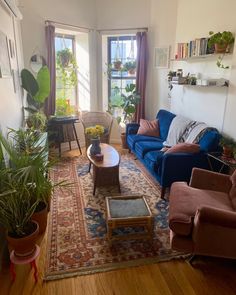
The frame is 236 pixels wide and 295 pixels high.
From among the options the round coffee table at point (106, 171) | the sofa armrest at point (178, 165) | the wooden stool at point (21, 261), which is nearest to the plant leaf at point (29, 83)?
the round coffee table at point (106, 171)

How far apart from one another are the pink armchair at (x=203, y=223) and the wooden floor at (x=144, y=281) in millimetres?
215

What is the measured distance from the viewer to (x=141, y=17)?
4535 millimetres

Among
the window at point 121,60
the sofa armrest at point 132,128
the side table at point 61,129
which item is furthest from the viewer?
the window at point 121,60

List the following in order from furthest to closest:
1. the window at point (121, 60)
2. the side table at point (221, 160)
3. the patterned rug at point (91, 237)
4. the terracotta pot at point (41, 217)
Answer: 1. the window at point (121, 60)
2. the side table at point (221, 160)
3. the terracotta pot at point (41, 217)
4. the patterned rug at point (91, 237)

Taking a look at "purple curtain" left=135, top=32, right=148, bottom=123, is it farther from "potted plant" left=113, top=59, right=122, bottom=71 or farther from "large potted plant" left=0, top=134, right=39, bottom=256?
"large potted plant" left=0, top=134, right=39, bottom=256

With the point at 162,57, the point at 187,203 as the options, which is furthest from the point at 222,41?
the point at 187,203

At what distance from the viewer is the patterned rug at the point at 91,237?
1.94 meters

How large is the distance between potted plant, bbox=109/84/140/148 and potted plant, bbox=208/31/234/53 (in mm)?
1990

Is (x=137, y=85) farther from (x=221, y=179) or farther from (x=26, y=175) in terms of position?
(x=26, y=175)

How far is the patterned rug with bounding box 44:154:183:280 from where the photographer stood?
6.36 feet

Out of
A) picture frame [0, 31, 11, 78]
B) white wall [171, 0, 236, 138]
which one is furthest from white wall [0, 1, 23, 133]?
white wall [171, 0, 236, 138]

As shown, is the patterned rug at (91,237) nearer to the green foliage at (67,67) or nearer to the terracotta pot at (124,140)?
the terracotta pot at (124,140)

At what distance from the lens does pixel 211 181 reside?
2.35 m

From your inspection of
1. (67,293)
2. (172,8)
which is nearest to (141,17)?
(172,8)
